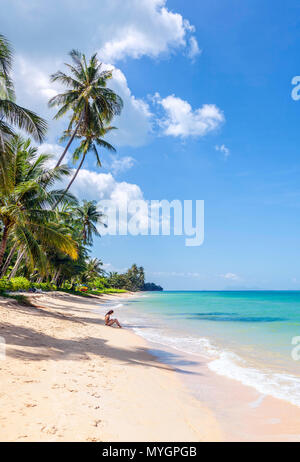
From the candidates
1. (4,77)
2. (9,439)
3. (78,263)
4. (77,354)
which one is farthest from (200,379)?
(78,263)

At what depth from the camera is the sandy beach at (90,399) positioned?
10.9 feet

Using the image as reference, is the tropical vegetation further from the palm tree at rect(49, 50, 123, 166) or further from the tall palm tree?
the tall palm tree

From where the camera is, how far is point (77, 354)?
292 inches

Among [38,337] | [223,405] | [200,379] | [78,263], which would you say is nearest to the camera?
[223,405]

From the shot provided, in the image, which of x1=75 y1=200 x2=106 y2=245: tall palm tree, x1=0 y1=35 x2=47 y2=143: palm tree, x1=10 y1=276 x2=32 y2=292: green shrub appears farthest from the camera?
x1=75 y1=200 x2=106 y2=245: tall palm tree

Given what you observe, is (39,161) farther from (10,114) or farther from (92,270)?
(92,270)

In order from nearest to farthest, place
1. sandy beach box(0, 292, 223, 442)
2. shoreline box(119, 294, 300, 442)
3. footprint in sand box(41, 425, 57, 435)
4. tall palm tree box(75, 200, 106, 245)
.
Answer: footprint in sand box(41, 425, 57, 435)
sandy beach box(0, 292, 223, 442)
shoreline box(119, 294, 300, 442)
tall palm tree box(75, 200, 106, 245)

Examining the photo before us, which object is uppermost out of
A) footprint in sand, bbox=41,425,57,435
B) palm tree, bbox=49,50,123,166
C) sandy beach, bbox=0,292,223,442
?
palm tree, bbox=49,50,123,166

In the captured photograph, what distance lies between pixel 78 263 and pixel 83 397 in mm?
35933

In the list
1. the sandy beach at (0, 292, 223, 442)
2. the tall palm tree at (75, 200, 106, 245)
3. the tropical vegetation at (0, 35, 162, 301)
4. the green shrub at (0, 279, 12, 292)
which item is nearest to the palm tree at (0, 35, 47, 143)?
the tropical vegetation at (0, 35, 162, 301)

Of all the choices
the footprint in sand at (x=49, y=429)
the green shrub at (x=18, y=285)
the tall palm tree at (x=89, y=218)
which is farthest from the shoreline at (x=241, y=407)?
the tall palm tree at (x=89, y=218)

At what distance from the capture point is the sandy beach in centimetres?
331

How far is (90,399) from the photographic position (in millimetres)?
4336
